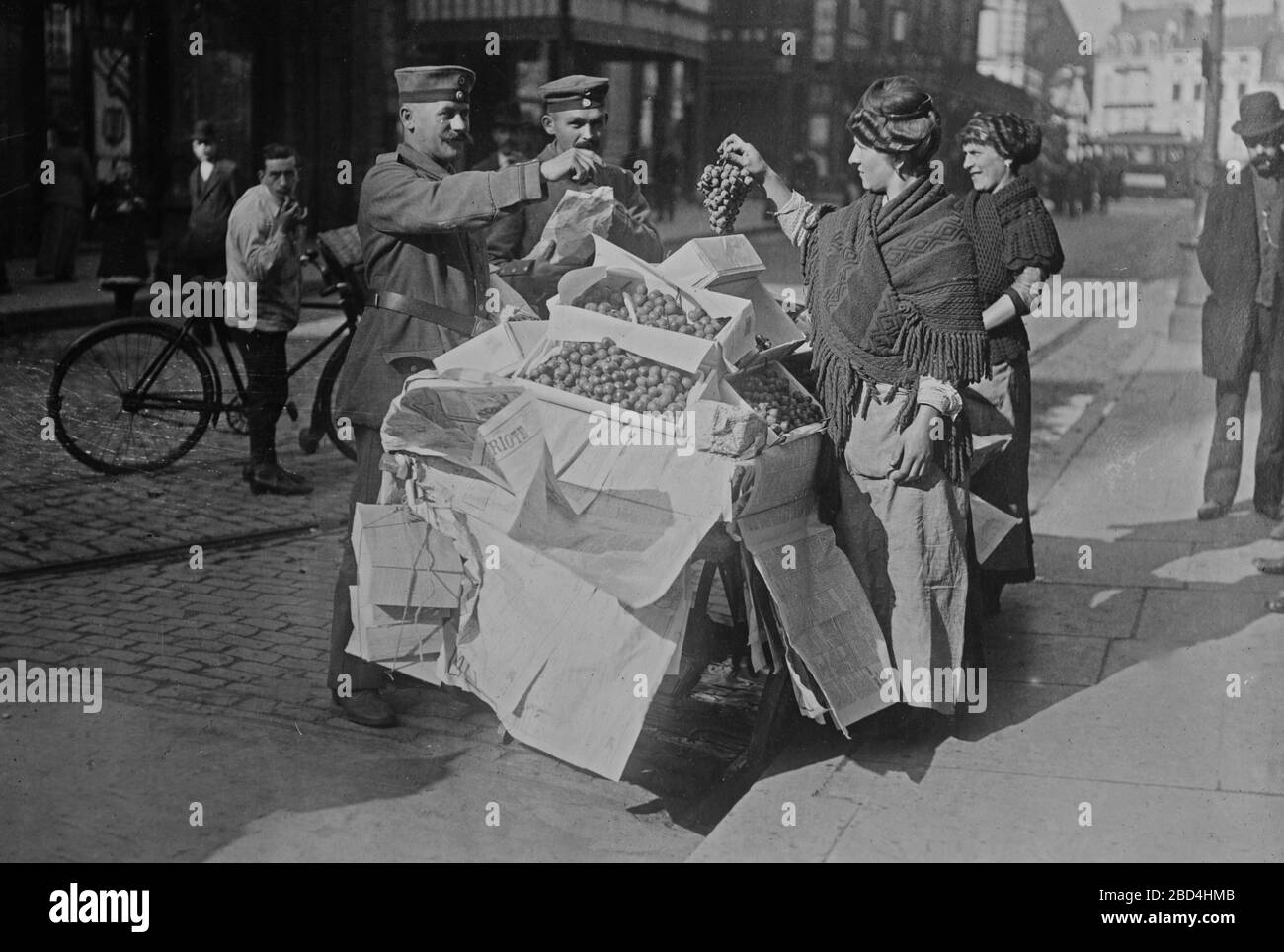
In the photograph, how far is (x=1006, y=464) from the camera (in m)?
Result: 5.69

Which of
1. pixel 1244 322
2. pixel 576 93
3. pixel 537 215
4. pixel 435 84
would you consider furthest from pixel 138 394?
pixel 1244 322

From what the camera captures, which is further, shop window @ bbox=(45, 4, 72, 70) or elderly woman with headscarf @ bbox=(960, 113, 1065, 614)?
shop window @ bbox=(45, 4, 72, 70)

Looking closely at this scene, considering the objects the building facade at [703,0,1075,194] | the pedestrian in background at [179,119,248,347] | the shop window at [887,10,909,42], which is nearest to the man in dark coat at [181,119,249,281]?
the pedestrian in background at [179,119,248,347]

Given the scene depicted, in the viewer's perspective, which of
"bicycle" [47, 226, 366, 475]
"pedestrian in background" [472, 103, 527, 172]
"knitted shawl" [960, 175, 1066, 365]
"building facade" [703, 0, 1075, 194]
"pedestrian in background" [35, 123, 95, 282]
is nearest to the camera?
"knitted shawl" [960, 175, 1066, 365]

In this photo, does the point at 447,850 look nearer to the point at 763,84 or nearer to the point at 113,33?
the point at 113,33

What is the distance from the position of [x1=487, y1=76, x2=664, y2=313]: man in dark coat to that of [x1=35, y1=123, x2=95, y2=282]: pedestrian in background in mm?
11719

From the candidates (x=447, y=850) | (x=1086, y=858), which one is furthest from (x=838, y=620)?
(x=447, y=850)

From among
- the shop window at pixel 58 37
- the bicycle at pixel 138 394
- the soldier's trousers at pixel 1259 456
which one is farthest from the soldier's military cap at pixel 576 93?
the shop window at pixel 58 37

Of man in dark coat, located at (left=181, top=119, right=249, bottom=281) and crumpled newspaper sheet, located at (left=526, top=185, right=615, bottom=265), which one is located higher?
crumpled newspaper sheet, located at (left=526, top=185, right=615, bottom=265)

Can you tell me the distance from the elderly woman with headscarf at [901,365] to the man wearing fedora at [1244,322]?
3.67 meters

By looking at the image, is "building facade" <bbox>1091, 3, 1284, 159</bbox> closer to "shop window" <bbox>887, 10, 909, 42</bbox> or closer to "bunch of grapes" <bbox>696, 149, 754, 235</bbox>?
"bunch of grapes" <bbox>696, 149, 754, 235</bbox>

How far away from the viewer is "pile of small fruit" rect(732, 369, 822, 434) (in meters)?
4.24
